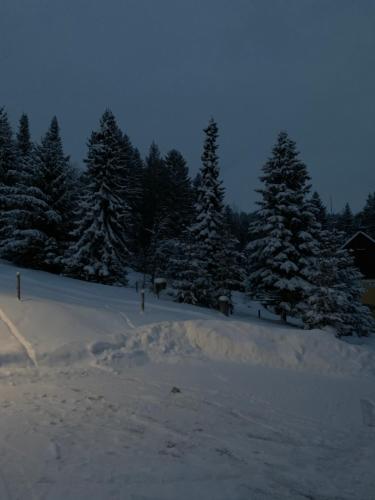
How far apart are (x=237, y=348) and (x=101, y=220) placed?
1652 centimetres

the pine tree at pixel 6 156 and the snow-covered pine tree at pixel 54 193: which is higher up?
the pine tree at pixel 6 156

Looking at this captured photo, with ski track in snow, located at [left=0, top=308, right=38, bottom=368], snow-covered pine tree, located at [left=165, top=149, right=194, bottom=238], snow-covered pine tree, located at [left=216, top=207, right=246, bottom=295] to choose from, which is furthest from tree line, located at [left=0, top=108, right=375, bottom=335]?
ski track in snow, located at [left=0, top=308, right=38, bottom=368]

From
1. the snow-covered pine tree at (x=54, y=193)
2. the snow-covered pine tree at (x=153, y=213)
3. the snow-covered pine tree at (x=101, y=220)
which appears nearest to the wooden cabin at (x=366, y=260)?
the snow-covered pine tree at (x=153, y=213)

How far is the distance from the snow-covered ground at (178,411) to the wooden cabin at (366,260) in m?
24.0

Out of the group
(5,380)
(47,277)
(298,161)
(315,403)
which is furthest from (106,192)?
(315,403)

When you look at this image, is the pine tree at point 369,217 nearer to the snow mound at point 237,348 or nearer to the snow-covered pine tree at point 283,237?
the snow-covered pine tree at point 283,237

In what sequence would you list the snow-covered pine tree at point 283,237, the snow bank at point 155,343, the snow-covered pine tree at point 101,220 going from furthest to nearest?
the snow-covered pine tree at point 101,220 < the snow-covered pine tree at point 283,237 < the snow bank at point 155,343

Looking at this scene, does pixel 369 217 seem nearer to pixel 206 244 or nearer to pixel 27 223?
pixel 206 244

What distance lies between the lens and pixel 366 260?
104ft

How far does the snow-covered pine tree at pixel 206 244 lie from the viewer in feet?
71.0

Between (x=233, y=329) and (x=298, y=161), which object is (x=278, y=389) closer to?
(x=233, y=329)

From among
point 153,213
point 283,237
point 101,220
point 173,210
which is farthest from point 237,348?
point 153,213

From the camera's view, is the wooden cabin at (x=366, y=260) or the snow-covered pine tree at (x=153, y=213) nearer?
the wooden cabin at (x=366, y=260)

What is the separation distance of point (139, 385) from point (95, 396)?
38.6 inches
